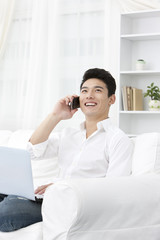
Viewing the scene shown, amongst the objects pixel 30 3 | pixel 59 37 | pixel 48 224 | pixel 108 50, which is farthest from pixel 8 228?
pixel 30 3

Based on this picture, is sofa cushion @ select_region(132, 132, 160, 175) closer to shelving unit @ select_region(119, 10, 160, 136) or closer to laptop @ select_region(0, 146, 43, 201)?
laptop @ select_region(0, 146, 43, 201)

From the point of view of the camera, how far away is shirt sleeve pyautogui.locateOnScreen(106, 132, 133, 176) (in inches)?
75.5

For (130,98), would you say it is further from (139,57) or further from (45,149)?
(45,149)

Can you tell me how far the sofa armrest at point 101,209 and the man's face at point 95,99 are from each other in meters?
0.52

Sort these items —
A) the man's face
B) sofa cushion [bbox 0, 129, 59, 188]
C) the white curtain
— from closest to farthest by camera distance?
1. the man's face
2. sofa cushion [bbox 0, 129, 59, 188]
3. the white curtain

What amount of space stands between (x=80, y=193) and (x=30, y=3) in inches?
115

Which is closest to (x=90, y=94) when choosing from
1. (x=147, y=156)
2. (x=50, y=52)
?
(x=147, y=156)

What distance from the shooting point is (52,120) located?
7.32ft

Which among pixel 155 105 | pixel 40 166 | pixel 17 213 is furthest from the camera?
pixel 155 105

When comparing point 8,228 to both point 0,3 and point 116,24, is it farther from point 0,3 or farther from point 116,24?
point 0,3

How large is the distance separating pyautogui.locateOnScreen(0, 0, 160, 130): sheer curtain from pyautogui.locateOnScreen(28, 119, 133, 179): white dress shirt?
1495mm

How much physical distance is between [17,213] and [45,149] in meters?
0.57

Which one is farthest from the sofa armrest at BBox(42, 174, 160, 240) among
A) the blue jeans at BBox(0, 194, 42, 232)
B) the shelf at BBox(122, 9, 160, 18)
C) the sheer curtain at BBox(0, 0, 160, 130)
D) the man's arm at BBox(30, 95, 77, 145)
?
the shelf at BBox(122, 9, 160, 18)

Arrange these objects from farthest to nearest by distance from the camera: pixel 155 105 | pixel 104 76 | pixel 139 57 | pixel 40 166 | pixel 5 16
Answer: pixel 5 16 < pixel 139 57 < pixel 155 105 < pixel 40 166 < pixel 104 76
